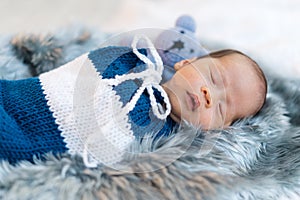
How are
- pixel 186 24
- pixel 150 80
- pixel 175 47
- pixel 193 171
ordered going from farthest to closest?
pixel 186 24 → pixel 175 47 → pixel 150 80 → pixel 193 171

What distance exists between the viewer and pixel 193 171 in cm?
70

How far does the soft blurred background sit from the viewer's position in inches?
49.1

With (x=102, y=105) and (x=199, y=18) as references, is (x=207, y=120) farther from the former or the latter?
(x=199, y=18)

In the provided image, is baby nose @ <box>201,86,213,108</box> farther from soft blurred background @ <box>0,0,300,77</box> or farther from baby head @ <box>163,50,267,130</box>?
soft blurred background @ <box>0,0,300,77</box>

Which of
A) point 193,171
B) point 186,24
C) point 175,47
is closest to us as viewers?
point 193,171

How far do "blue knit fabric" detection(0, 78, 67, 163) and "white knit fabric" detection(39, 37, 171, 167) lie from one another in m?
0.01

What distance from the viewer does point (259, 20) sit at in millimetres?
1394

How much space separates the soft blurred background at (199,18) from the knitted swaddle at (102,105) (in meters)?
0.37

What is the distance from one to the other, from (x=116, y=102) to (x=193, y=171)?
156 mm

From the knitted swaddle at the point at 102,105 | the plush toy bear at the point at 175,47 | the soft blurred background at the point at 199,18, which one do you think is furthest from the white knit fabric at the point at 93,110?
the soft blurred background at the point at 199,18

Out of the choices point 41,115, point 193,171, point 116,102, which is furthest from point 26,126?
point 193,171

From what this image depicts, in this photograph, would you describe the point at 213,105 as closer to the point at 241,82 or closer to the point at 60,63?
the point at 241,82

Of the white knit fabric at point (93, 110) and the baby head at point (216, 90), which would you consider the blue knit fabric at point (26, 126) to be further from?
the baby head at point (216, 90)

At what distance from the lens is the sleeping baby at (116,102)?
2.38 feet
